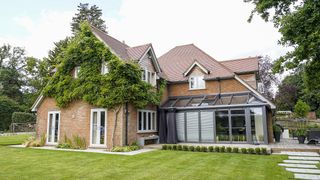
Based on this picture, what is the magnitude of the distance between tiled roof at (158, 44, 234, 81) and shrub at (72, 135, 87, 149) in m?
9.39

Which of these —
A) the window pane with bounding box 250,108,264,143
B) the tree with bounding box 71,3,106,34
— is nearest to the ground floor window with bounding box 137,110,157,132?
the window pane with bounding box 250,108,264,143

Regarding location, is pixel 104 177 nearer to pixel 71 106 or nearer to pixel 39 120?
pixel 71 106

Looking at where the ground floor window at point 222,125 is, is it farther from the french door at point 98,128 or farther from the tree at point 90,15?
the tree at point 90,15

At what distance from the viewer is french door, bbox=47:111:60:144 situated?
1759 cm

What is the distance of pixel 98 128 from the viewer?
15.9 m

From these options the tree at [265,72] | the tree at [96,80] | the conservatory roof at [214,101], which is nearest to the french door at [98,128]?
the tree at [96,80]

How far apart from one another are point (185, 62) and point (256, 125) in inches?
371

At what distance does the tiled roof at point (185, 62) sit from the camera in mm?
19500

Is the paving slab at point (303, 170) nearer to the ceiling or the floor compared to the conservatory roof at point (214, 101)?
nearer to the floor

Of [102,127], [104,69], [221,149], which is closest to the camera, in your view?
[221,149]

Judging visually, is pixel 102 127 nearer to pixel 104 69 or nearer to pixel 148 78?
pixel 104 69

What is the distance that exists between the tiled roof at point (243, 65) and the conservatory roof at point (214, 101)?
10.7ft

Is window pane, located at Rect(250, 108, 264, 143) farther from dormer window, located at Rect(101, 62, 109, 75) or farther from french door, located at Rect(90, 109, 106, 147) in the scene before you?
dormer window, located at Rect(101, 62, 109, 75)

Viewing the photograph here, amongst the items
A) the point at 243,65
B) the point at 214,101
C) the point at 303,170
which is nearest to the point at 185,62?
the point at 243,65
